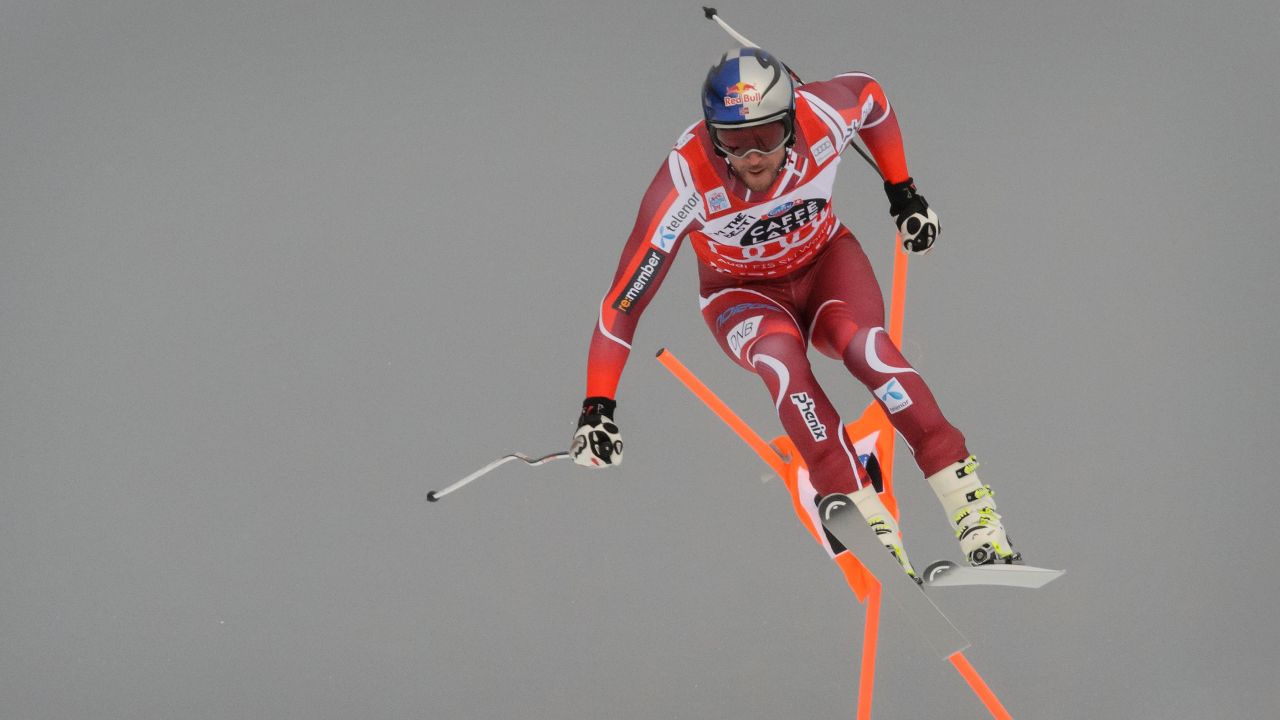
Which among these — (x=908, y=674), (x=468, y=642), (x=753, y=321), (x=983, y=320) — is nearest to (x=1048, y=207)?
(x=983, y=320)

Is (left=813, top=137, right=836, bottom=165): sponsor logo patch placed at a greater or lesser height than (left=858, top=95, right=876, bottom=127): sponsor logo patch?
lesser

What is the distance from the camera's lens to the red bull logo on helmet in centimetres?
302

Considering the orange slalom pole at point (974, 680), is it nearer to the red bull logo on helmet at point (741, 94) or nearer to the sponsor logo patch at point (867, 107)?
the sponsor logo patch at point (867, 107)

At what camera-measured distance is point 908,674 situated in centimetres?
449

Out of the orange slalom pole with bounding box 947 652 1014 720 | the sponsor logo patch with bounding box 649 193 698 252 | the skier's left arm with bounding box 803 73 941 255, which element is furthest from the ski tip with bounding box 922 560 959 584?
the sponsor logo patch with bounding box 649 193 698 252

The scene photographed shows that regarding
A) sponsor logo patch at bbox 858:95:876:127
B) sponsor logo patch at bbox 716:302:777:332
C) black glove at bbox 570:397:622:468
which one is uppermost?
sponsor logo patch at bbox 858:95:876:127

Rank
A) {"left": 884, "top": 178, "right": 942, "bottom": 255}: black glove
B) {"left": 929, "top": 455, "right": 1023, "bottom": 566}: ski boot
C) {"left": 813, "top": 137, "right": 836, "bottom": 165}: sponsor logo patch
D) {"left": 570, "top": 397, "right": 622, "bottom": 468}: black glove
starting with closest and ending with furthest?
{"left": 929, "top": 455, "right": 1023, "bottom": 566}: ski boot → {"left": 570, "top": 397, "right": 622, "bottom": 468}: black glove → {"left": 813, "top": 137, "right": 836, "bottom": 165}: sponsor logo patch → {"left": 884, "top": 178, "right": 942, "bottom": 255}: black glove

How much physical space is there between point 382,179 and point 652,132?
105 centimetres

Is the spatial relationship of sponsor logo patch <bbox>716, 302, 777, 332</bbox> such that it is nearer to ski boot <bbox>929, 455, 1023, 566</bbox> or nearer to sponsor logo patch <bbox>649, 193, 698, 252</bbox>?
sponsor logo patch <bbox>649, 193, 698, 252</bbox>

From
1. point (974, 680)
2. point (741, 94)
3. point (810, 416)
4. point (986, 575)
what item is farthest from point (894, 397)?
point (974, 680)

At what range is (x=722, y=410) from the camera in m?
3.54

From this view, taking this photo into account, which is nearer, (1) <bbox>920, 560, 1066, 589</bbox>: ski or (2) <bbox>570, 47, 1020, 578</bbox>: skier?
(1) <bbox>920, 560, 1066, 589</bbox>: ski

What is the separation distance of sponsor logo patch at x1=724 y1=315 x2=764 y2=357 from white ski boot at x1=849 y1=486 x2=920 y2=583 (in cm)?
47

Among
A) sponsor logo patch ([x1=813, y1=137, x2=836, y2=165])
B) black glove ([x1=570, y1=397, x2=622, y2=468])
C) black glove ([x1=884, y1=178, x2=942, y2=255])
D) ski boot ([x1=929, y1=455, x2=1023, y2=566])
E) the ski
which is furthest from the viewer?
black glove ([x1=884, y1=178, x2=942, y2=255])
